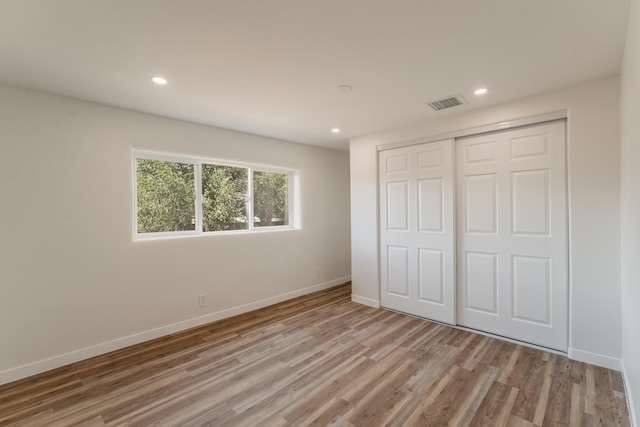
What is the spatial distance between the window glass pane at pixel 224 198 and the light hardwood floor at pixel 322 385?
4.48ft

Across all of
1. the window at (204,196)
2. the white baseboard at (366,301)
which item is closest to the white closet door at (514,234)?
the white baseboard at (366,301)

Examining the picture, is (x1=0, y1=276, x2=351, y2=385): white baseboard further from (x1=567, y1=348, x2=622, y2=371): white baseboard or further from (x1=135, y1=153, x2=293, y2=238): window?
(x1=567, y1=348, x2=622, y2=371): white baseboard

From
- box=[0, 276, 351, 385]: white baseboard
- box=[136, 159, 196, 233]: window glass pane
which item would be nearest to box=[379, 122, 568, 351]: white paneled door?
box=[0, 276, 351, 385]: white baseboard

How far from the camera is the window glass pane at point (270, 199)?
4062mm

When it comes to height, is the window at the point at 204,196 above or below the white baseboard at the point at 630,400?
above

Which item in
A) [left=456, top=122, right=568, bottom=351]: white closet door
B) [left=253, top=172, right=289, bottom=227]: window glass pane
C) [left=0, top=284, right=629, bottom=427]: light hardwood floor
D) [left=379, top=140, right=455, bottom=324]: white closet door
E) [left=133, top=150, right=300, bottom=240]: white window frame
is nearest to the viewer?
[left=0, top=284, right=629, bottom=427]: light hardwood floor

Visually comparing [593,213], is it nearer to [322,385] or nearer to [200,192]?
[322,385]

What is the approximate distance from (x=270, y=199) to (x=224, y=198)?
742 mm

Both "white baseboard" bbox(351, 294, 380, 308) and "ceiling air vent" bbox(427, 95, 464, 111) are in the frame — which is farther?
"white baseboard" bbox(351, 294, 380, 308)

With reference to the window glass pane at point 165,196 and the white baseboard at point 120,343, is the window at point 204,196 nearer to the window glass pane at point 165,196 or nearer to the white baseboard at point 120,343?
the window glass pane at point 165,196

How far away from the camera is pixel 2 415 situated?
189 centimetres

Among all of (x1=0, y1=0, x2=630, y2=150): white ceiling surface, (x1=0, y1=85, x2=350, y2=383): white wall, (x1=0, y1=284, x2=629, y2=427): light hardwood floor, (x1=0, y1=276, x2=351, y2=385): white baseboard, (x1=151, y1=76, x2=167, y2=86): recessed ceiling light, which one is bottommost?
(x1=0, y1=284, x2=629, y2=427): light hardwood floor

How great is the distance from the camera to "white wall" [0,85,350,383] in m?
2.29

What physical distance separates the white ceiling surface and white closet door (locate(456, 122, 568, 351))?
0.53 metres
